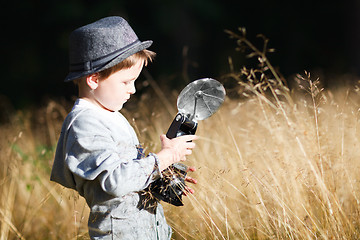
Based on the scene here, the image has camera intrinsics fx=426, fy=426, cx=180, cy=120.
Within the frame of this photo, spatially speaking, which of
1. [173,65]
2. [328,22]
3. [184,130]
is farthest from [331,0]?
[184,130]

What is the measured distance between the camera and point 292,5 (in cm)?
1043

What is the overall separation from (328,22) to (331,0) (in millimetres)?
661

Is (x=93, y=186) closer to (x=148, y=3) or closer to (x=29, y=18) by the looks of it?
(x=148, y=3)

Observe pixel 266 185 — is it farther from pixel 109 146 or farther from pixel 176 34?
pixel 176 34

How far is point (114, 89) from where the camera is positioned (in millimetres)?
1612

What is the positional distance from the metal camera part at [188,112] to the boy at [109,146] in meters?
0.06

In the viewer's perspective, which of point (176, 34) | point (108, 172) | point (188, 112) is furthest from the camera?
point (176, 34)

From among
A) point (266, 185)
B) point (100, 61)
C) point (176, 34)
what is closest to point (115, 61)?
point (100, 61)

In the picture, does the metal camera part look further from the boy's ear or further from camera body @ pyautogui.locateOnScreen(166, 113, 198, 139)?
the boy's ear

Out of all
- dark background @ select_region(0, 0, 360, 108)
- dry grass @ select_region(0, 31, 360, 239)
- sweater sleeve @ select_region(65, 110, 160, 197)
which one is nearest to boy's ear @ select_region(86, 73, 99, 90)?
sweater sleeve @ select_region(65, 110, 160, 197)

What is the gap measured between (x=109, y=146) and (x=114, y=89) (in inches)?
9.7

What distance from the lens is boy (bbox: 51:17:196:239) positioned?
4.76ft

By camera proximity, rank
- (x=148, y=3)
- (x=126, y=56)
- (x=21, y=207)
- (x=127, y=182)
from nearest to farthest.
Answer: (x=127, y=182) → (x=126, y=56) → (x=21, y=207) → (x=148, y=3)

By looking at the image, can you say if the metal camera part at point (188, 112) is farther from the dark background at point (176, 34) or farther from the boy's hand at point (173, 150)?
the dark background at point (176, 34)
